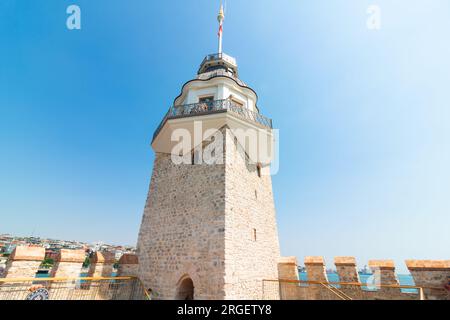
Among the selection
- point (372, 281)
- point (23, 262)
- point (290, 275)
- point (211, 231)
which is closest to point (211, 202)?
point (211, 231)

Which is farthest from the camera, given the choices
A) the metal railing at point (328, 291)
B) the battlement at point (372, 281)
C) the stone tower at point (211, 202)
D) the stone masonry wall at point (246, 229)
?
the metal railing at point (328, 291)

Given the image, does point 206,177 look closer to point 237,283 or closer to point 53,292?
point 237,283

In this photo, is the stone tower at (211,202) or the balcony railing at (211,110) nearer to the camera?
the stone tower at (211,202)

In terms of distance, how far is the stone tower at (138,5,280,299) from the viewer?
8.18m

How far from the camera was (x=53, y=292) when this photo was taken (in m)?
6.98

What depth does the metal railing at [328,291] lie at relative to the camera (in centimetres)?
838

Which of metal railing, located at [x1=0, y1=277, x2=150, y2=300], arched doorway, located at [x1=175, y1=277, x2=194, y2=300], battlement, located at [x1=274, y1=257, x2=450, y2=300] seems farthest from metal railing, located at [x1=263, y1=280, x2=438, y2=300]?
metal railing, located at [x1=0, y1=277, x2=150, y2=300]

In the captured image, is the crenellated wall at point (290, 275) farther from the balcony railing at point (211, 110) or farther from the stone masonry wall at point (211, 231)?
the balcony railing at point (211, 110)

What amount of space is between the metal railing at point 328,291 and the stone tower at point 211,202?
0.56 meters

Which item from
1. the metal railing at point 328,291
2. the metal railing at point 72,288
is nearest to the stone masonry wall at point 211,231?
the metal railing at point 328,291

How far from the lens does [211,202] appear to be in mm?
8945
